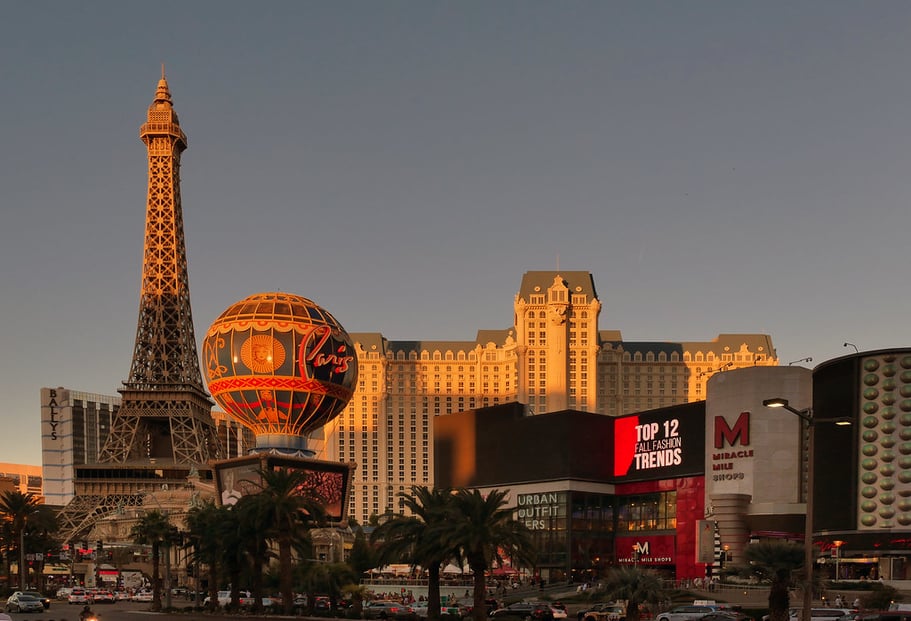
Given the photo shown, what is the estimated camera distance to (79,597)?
292ft

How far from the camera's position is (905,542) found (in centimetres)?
7694

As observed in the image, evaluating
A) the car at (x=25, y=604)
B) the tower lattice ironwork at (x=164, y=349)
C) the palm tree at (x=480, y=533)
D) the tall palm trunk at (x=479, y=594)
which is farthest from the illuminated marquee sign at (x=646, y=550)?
the tower lattice ironwork at (x=164, y=349)

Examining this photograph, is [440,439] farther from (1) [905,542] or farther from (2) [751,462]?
(1) [905,542]

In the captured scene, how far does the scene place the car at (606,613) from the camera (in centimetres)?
5662

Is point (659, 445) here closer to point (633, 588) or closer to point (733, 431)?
point (733, 431)

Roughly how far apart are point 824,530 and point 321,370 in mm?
45867

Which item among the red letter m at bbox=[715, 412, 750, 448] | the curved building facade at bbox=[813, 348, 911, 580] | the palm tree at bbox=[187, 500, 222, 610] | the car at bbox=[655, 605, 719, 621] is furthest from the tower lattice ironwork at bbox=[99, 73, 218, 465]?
the car at bbox=[655, 605, 719, 621]

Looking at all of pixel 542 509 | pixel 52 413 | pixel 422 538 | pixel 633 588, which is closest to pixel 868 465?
pixel 542 509

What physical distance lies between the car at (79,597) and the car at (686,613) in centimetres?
5337

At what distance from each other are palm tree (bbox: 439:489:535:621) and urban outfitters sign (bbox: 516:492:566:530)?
53.2 m

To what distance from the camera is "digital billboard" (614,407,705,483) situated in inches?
3880

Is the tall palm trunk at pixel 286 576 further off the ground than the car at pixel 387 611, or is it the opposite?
the tall palm trunk at pixel 286 576

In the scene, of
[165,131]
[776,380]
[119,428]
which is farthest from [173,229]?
[776,380]

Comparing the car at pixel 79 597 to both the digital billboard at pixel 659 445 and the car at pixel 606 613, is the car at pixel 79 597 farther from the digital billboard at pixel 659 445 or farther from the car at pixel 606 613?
the digital billboard at pixel 659 445
